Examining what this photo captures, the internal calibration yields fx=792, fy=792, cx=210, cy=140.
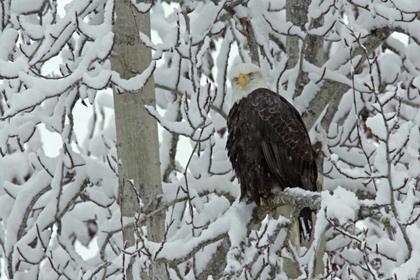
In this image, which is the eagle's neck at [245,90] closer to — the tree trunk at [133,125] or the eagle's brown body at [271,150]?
the eagle's brown body at [271,150]

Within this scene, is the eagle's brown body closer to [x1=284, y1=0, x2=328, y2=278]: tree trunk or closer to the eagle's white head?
the eagle's white head

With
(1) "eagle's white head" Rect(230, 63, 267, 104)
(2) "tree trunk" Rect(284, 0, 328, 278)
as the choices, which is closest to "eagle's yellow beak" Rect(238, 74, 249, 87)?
(1) "eagle's white head" Rect(230, 63, 267, 104)

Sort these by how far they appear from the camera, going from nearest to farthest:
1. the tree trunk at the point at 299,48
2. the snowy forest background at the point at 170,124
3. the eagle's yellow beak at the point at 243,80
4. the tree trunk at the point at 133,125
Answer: the snowy forest background at the point at 170,124 < the tree trunk at the point at 133,125 < the eagle's yellow beak at the point at 243,80 < the tree trunk at the point at 299,48

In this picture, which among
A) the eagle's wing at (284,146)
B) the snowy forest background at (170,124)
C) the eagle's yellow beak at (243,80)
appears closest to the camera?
the snowy forest background at (170,124)

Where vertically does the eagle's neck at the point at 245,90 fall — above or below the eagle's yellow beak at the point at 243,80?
below

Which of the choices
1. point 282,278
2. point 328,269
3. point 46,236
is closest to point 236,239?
point 328,269

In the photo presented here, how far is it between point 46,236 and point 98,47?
1.68 metres

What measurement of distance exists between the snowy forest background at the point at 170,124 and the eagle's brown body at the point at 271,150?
0.85 ft

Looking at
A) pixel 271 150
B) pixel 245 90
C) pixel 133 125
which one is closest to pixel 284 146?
pixel 271 150

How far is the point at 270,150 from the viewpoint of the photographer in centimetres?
464

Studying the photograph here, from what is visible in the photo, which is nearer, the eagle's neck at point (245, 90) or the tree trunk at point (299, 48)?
the eagle's neck at point (245, 90)

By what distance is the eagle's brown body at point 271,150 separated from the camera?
462 centimetres

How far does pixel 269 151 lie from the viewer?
464 cm

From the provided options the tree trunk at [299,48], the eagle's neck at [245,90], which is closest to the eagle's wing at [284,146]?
the eagle's neck at [245,90]
